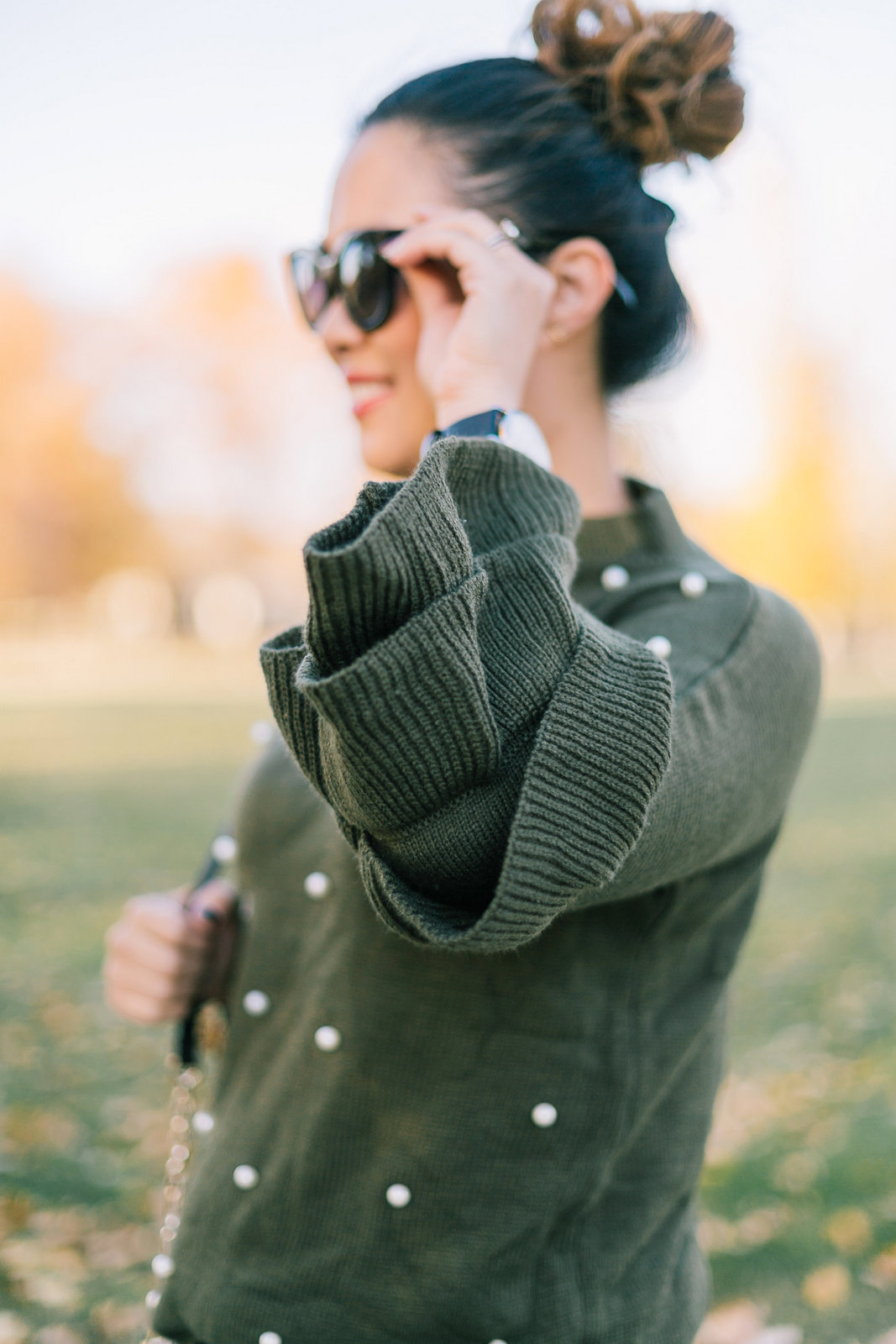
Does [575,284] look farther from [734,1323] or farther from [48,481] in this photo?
[48,481]

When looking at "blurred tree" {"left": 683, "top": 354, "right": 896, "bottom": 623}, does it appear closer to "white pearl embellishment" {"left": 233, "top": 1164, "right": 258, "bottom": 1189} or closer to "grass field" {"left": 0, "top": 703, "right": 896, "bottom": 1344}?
"grass field" {"left": 0, "top": 703, "right": 896, "bottom": 1344}

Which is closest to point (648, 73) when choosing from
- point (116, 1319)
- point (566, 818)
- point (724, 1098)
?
point (566, 818)

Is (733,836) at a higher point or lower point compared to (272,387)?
higher

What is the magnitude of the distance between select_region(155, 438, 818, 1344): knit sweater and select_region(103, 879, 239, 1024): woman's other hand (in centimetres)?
13

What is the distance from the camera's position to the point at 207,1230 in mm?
1537

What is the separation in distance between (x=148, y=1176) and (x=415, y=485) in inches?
151

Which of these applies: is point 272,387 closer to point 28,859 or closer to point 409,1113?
point 28,859

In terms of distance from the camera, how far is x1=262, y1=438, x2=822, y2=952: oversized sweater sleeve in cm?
95

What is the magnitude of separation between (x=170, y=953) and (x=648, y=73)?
1.62 metres

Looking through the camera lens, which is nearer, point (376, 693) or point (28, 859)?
point (376, 693)

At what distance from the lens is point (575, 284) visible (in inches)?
67.4

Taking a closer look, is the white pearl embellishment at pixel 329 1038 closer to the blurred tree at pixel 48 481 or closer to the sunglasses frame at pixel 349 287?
the sunglasses frame at pixel 349 287

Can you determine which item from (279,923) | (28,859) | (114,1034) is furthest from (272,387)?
(279,923)

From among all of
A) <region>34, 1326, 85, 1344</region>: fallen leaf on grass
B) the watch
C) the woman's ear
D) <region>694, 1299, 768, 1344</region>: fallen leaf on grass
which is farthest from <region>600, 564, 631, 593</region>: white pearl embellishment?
<region>34, 1326, 85, 1344</region>: fallen leaf on grass
